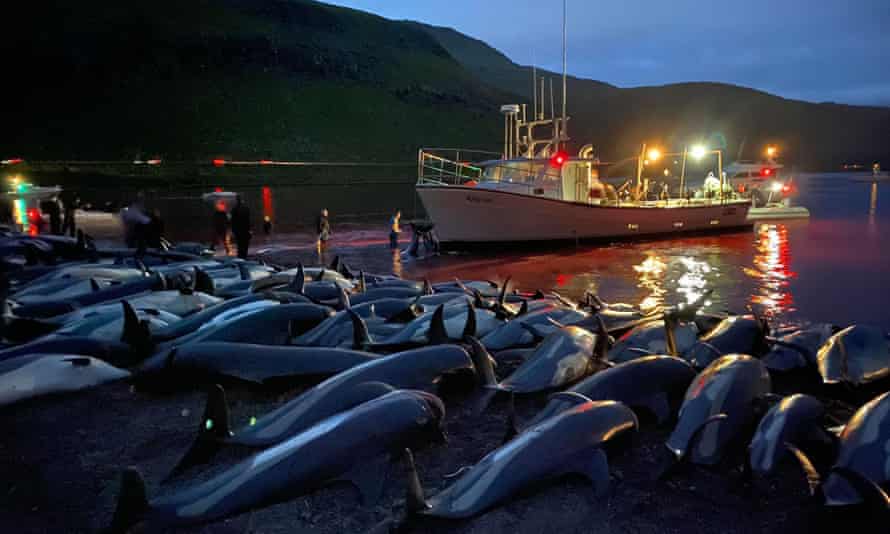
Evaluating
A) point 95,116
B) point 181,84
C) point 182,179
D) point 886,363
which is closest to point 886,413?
point 886,363

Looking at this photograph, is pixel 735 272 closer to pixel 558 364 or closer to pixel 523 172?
pixel 523 172

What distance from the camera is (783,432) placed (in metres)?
A: 3.71

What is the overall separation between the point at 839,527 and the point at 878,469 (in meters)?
0.45

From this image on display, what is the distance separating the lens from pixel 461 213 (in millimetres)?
20922

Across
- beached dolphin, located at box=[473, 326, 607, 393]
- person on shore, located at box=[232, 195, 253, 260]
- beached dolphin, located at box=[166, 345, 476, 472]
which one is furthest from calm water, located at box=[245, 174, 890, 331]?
beached dolphin, located at box=[166, 345, 476, 472]

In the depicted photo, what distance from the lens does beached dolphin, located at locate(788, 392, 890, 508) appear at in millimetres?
3059

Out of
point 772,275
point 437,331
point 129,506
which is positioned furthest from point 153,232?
point 772,275

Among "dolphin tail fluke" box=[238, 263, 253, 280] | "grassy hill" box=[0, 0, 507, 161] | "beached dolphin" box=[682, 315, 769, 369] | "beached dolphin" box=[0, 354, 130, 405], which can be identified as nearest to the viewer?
"beached dolphin" box=[0, 354, 130, 405]

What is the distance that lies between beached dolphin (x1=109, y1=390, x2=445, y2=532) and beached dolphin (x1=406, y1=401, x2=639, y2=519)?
43 cm

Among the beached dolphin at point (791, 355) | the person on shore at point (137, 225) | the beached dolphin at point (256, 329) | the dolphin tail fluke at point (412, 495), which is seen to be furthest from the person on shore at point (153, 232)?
the beached dolphin at point (791, 355)

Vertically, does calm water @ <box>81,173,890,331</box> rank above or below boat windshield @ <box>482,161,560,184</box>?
below

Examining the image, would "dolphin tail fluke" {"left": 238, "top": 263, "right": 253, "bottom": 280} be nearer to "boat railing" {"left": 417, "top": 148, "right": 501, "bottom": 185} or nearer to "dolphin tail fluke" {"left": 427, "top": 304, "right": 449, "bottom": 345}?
"dolphin tail fluke" {"left": 427, "top": 304, "right": 449, "bottom": 345}

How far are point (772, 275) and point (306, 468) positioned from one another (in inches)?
631

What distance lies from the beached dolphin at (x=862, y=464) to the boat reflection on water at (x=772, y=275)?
8339mm
